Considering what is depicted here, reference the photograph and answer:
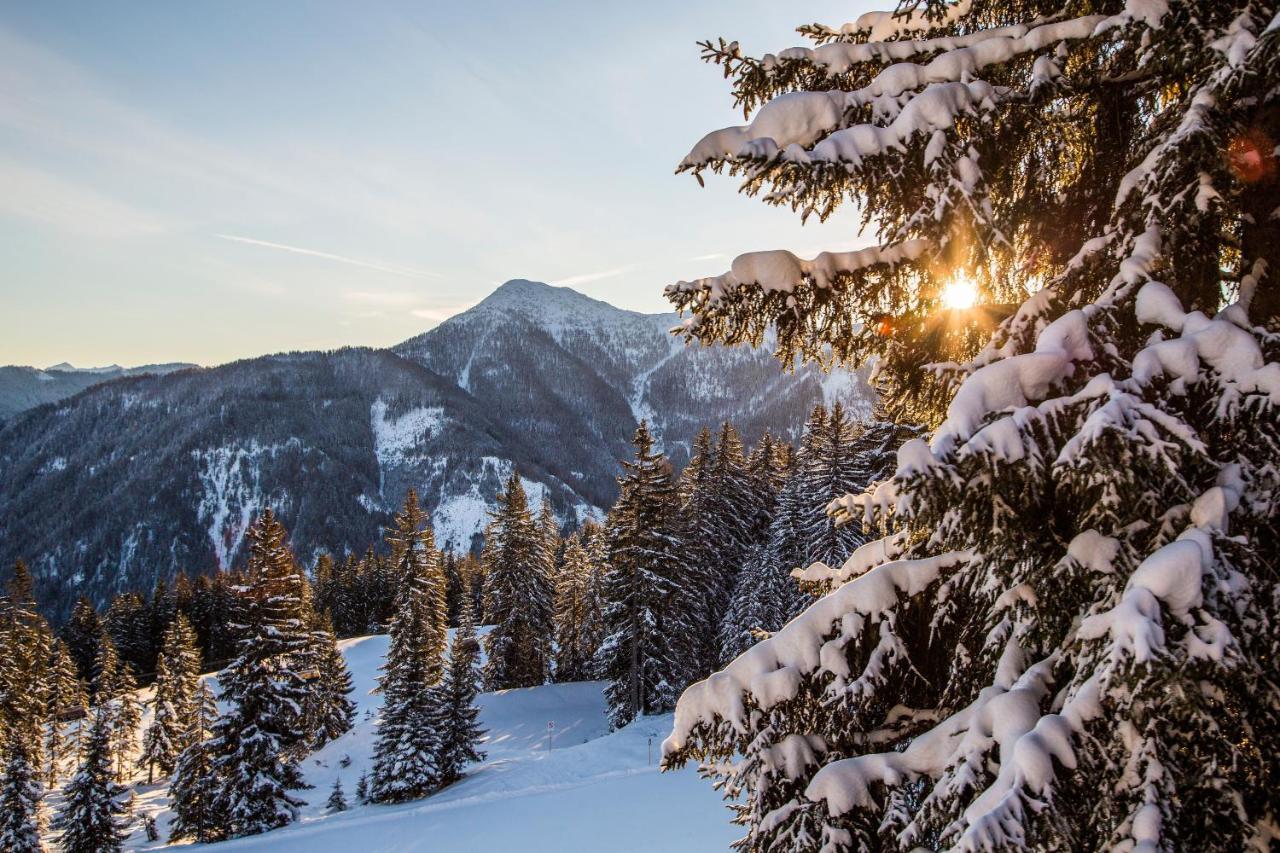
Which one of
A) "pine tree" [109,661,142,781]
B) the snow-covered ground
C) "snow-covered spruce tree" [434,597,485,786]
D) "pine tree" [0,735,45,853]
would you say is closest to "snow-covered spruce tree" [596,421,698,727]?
the snow-covered ground

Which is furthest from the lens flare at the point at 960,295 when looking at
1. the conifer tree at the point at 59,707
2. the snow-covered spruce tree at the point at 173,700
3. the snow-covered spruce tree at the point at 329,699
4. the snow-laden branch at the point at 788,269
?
the conifer tree at the point at 59,707

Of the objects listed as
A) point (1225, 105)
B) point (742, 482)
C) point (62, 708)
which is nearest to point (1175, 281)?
point (1225, 105)

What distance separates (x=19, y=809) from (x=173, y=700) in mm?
26355

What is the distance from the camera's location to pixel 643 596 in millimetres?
28609

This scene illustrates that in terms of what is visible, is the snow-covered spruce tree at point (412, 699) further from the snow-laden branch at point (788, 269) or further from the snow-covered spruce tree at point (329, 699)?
the snow-laden branch at point (788, 269)

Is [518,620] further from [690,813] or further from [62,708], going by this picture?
[62,708]

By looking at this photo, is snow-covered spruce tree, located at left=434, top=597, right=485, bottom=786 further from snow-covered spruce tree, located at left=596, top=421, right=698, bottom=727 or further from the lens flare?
the lens flare

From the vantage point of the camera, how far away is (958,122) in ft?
9.77

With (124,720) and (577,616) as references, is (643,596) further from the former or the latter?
(124,720)

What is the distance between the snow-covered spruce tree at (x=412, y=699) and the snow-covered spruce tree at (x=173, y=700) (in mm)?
20324

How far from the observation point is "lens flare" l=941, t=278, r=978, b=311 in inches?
135

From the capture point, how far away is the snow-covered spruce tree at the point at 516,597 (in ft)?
133

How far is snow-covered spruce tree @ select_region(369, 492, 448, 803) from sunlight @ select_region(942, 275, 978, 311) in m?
27.0

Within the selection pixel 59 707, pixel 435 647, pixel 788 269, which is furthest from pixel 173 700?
pixel 788 269
